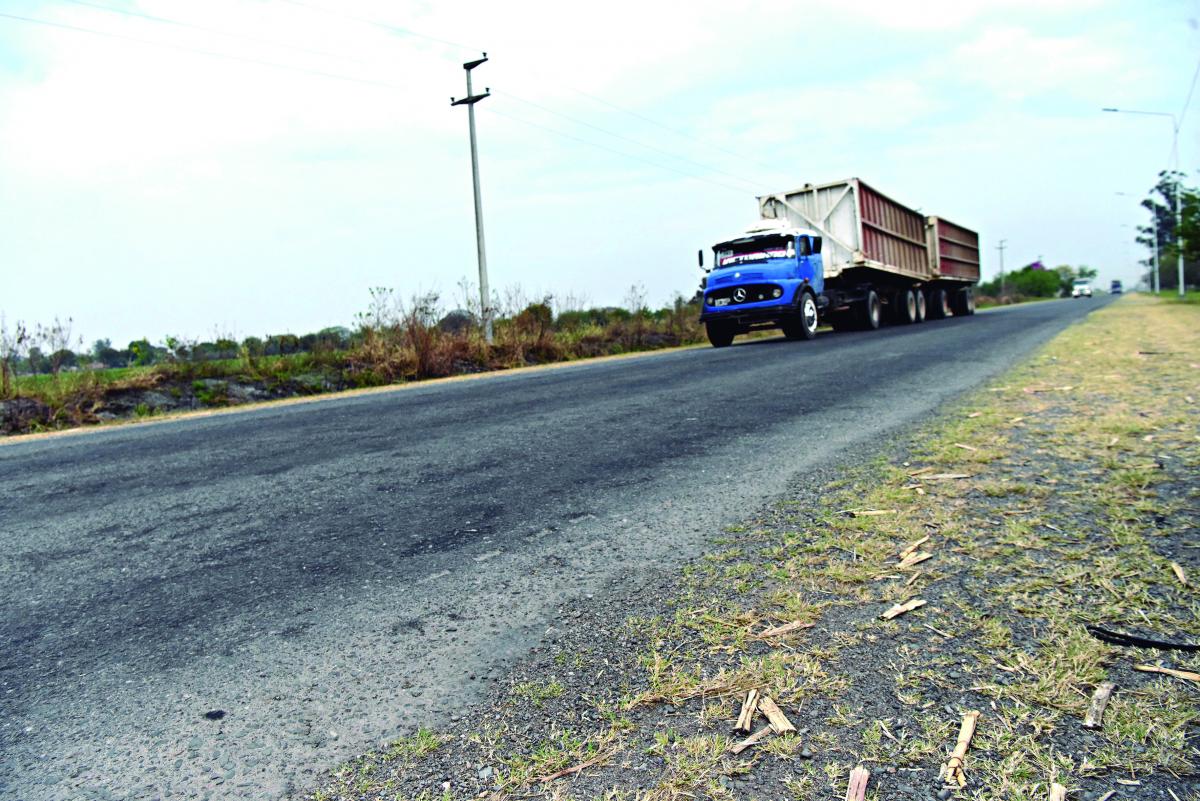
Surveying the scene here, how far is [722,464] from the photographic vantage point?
4.60 m

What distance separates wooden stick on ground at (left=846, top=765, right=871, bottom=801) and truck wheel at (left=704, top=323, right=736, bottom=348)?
17279 millimetres

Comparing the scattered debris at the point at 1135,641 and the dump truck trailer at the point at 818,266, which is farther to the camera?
the dump truck trailer at the point at 818,266

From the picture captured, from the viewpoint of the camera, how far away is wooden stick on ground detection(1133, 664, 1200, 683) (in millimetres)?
1904

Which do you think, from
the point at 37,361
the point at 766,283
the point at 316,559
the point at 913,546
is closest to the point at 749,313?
the point at 766,283

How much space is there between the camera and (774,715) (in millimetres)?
1859

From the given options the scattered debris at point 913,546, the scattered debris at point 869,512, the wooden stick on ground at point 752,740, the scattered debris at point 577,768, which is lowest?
the scattered debris at point 577,768

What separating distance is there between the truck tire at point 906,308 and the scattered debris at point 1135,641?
916 inches

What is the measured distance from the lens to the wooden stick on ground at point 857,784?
1.57 m

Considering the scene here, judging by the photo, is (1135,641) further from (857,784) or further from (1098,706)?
(857,784)

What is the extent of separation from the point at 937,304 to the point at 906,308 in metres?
4.86

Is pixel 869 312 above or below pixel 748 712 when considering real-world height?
above

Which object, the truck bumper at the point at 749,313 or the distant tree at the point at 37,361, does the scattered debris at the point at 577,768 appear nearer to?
the distant tree at the point at 37,361

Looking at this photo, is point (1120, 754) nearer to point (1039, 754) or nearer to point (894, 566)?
point (1039, 754)

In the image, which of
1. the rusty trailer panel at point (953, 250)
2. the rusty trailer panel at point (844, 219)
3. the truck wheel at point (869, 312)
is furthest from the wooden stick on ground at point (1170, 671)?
the rusty trailer panel at point (953, 250)
